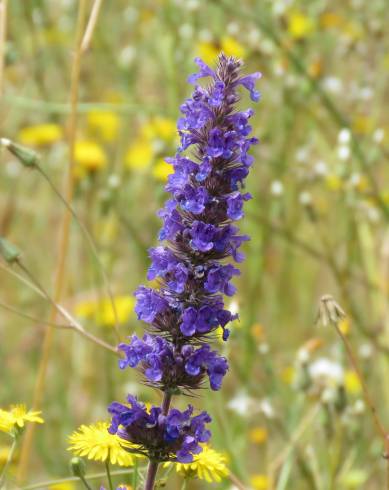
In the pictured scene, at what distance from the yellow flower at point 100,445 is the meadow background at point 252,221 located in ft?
2.26

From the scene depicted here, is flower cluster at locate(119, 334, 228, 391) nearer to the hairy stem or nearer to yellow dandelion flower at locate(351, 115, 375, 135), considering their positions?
the hairy stem

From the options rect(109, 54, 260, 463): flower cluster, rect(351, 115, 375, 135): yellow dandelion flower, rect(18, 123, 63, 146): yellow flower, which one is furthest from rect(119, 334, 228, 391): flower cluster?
rect(351, 115, 375, 135): yellow dandelion flower

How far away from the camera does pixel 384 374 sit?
229 cm

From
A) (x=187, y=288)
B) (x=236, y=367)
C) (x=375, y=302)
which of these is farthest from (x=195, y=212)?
(x=375, y=302)

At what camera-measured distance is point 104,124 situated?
3393mm

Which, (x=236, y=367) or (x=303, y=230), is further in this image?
(x=303, y=230)

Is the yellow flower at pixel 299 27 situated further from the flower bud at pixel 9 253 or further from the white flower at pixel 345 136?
the flower bud at pixel 9 253

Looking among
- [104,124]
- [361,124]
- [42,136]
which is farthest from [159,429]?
[104,124]

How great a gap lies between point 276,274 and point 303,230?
251 mm

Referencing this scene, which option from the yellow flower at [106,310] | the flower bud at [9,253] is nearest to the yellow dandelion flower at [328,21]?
the yellow flower at [106,310]

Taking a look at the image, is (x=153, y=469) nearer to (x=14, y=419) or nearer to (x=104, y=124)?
(x=14, y=419)

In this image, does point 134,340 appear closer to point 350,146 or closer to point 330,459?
point 330,459

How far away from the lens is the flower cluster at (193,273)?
94cm

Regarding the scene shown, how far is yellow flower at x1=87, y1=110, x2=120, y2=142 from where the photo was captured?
133 inches
